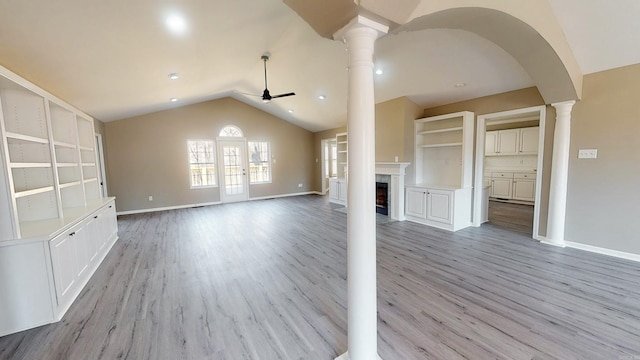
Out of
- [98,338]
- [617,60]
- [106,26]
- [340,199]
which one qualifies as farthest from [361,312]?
[340,199]

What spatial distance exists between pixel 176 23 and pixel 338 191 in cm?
567

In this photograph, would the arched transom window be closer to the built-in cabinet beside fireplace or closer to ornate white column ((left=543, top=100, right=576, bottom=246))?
the built-in cabinet beside fireplace

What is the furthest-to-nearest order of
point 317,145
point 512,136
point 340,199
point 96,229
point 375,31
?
point 317,145 < point 340,199 < point 512,136 < point 96,229 < point 375,31

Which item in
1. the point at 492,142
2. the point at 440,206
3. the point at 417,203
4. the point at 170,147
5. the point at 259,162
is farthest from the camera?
the point at 259,162

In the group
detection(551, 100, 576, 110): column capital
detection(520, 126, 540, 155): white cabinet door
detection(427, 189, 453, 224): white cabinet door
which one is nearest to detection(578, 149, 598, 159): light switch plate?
detection(551, 100, 576, 110): column capital

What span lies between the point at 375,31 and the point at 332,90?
427cm

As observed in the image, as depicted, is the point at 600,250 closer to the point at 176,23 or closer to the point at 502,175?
the point at 502,175

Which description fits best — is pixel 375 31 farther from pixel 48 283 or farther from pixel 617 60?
pixel 617 60

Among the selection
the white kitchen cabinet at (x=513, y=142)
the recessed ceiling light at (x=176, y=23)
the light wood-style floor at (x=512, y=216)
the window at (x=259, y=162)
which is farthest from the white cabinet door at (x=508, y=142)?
the recessed ceiling light at (x=176, y=23)

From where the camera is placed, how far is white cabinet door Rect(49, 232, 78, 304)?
226 cm

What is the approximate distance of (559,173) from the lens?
3.71 m

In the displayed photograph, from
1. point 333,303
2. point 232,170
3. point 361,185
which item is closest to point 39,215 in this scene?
point 333,303

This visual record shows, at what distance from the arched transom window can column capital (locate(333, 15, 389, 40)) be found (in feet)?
22.6

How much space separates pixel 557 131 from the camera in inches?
146
